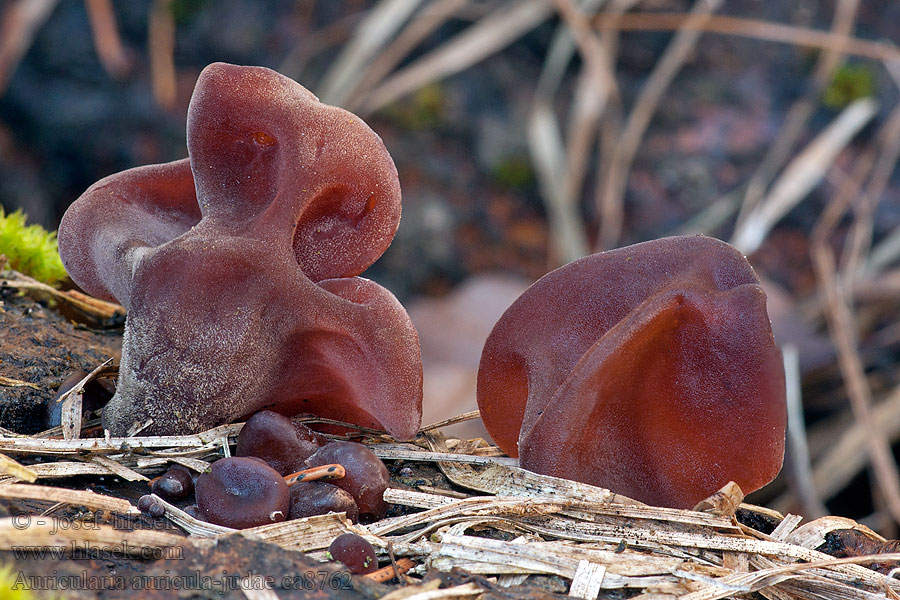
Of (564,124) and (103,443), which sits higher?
(564,124)

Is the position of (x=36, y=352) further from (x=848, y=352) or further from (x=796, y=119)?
(x=796, y=119)

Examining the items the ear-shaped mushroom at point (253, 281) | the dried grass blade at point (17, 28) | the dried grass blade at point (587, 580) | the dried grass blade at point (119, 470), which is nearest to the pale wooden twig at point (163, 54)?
the dried grass blade at point (17, 28)

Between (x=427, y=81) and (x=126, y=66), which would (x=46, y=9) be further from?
(x=427, y=81)

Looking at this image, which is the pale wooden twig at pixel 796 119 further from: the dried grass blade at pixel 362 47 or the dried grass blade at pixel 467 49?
the dried grass blade at pixel 362 47

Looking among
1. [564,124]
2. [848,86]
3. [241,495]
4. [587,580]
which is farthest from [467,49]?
[587,580]

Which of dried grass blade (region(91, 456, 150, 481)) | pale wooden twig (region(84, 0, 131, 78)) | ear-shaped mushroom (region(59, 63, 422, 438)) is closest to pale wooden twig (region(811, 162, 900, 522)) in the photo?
ear-shaped mushroom (region(59, 63, 422, 438))

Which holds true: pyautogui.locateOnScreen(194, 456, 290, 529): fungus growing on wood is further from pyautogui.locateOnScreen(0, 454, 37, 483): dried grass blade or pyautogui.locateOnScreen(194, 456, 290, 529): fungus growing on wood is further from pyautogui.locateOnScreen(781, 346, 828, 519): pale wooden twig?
pyautogui.locateOnScreen(781, 346, 828, 519): pale wooden twig
